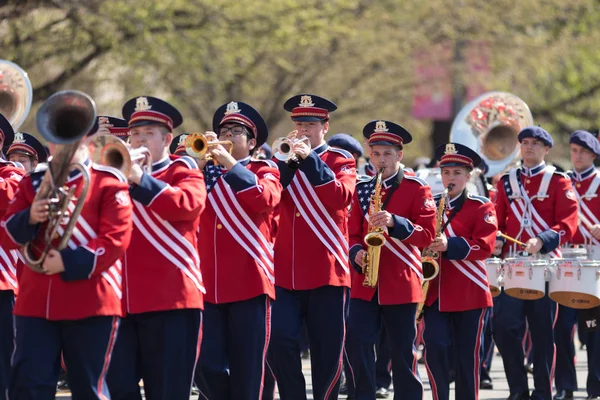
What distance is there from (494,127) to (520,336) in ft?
11.7

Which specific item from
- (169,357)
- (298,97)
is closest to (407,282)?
(298,97)

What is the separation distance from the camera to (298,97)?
33.3ft

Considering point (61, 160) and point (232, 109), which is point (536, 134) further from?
point (61, 160)

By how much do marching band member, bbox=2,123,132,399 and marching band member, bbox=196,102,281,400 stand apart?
1462 mm

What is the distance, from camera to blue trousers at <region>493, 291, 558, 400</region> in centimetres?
1190

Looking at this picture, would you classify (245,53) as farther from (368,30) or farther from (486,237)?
(486,237)

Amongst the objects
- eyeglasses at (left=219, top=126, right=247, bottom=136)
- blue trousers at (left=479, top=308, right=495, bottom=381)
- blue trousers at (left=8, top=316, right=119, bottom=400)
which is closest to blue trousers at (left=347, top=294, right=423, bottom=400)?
eyeglasses at (left=219, top=126, right=247, bottom=136)

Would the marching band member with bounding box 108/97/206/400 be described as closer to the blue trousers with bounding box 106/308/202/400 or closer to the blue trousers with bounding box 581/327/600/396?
the blue trousers with bounding box 106/308/202/400

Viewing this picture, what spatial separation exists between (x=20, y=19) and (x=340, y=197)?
1120cm

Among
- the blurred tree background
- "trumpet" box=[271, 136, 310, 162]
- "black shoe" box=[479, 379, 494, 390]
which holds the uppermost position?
the blurred tree background

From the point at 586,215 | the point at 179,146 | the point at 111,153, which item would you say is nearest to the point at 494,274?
the point at 586,215

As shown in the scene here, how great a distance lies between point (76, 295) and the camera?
24.7 feet

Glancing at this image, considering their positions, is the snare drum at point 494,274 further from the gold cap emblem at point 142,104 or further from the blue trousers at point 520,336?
the gold cap emblem at point 142,104

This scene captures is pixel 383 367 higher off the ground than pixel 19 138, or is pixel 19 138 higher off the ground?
pixel 19 138
